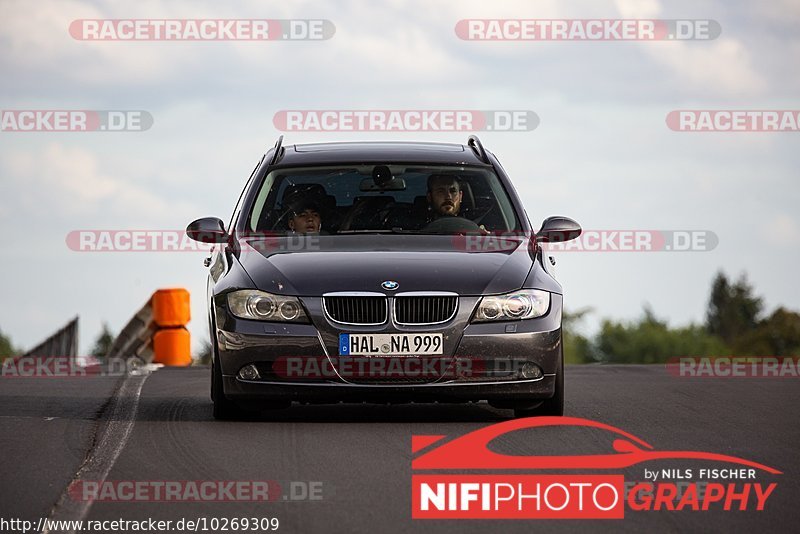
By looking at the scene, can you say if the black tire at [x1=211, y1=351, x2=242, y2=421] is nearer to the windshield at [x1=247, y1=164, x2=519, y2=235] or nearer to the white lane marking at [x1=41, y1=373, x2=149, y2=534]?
the white lane marking at [x1=41, y1=373, x2=149, y2=534]

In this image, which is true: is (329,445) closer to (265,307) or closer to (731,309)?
(265,307)

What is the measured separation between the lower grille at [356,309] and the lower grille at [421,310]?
92 mm

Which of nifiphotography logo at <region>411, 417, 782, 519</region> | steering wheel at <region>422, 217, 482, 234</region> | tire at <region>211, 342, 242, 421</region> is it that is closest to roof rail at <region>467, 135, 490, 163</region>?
steering wheel at <region>422, 217, 482, 234</region>

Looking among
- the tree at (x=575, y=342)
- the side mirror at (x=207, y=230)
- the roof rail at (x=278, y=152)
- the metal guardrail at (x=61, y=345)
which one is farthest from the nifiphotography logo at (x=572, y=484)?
the tree at (x=575, y=342)

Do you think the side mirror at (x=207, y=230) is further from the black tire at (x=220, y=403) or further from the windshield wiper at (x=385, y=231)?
the black tire at (x=220, y=403)

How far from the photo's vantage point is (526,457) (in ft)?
26.2

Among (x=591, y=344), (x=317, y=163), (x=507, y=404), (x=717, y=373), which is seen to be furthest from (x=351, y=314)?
(x=591, y=344)

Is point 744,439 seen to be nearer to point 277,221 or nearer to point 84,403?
point 277,221

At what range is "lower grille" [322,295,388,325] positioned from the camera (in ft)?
31.2

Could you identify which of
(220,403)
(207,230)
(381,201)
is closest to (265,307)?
(220,403)

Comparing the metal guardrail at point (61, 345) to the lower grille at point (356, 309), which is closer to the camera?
the lower grille at point (356, 309)

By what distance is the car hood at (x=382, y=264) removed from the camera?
962 centimetres

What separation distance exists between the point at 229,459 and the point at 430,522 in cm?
194

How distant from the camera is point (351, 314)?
952cm
